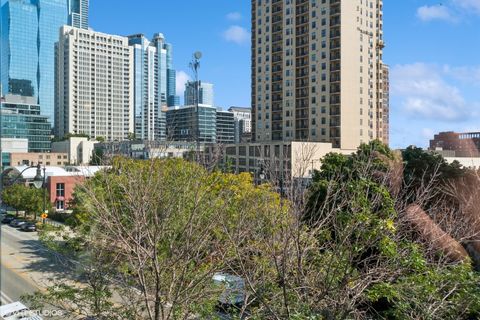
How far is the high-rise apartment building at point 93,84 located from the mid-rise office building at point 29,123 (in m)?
Answer: 20.4

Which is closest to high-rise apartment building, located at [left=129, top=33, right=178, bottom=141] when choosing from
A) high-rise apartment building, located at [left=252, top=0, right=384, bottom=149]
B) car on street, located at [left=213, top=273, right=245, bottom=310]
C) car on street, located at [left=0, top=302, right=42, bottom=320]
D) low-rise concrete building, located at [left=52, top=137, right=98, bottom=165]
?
low-rise concrete building, located at [left=52, top=137, right=98, bottom=165]

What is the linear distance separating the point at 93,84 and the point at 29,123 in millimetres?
32442

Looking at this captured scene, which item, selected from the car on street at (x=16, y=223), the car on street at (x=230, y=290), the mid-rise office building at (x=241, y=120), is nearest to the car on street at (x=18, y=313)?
the car on street at (x=230, y=290)

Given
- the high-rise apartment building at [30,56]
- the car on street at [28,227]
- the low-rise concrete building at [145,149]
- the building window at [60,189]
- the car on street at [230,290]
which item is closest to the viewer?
the car on street at [230,290]

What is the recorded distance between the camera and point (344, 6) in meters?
61.8

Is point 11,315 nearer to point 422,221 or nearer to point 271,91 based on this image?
point 422,221

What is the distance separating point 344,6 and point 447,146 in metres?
30.3

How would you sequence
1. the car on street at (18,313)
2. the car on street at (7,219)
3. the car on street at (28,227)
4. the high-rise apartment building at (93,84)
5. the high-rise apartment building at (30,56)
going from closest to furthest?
the car on street at (18,313), the car on street at (28,227), the car on street at (7,219), the high-rise apartment building at (93,84), the high-rise apartment building at (30,56)

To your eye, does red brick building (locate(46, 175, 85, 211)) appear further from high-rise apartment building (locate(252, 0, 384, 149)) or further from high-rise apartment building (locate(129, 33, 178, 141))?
high-rise apartment building (locate(129, 33, 178, 141))

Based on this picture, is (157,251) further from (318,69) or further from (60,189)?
(318,69)

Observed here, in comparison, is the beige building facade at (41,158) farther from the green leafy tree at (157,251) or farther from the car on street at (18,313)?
the green leafy tree at (157,251)

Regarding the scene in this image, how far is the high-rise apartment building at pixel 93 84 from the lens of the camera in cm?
13825

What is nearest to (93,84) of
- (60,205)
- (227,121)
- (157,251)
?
(227,121)

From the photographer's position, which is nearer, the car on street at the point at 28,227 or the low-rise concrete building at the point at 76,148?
the car on street at the point at 28,227
